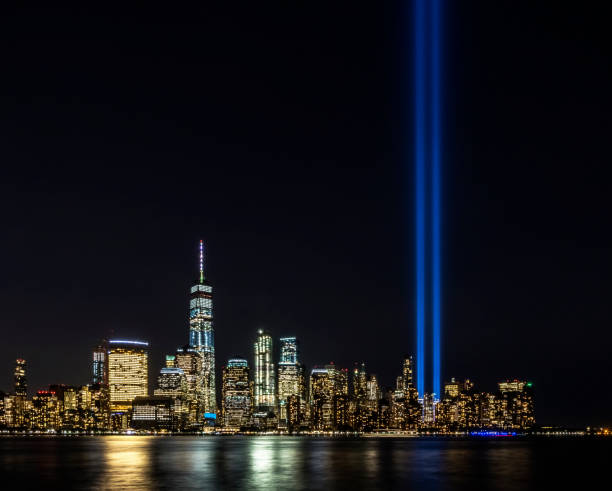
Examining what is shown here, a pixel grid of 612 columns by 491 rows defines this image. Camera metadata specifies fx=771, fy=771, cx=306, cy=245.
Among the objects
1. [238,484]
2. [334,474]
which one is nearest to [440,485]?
[334,474]

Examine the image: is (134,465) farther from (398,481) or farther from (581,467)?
(581,467)

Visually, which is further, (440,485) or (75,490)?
(440,485)

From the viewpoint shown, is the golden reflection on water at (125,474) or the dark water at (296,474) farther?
the dark water at (296,474)

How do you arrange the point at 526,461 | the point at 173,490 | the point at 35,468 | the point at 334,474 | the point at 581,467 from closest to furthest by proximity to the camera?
1. the point at 173,490
2. the point at 334,474
3. the point at 35,468
4. the point at 581,467
5. the point at 526,461

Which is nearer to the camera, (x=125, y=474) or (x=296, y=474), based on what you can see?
(x=125, y=474)

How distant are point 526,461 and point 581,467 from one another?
13496 millimetres

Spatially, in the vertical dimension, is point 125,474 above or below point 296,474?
above

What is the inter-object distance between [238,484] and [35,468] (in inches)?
1525

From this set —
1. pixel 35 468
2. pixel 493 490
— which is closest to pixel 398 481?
pixel 493 490

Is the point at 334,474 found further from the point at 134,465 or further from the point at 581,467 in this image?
the point at 581,467

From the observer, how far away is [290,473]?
9262 cm

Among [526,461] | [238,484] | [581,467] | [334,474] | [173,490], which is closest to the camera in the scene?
[173,490]

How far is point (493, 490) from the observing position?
75.6 meters

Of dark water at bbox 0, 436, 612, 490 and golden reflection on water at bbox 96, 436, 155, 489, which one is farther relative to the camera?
dark water at bbox 0, 436, 612, 490
